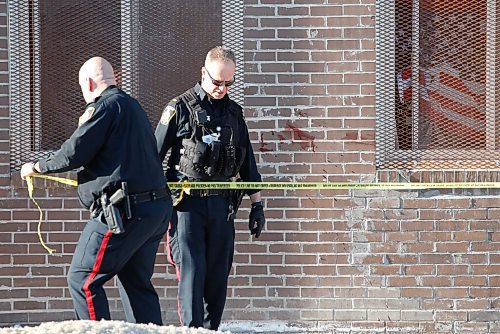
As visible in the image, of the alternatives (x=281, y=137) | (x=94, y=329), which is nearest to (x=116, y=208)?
(x=94, y=329)

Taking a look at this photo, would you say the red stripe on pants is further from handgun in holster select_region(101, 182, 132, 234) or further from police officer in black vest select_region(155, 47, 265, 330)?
police officer in black vest select_region(155, 47, 265, 330)

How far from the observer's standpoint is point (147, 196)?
5527 millimetres

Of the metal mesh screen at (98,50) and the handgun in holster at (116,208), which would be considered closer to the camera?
the handgun in holster at (116,208)

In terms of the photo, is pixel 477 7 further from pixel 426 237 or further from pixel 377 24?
pixel 426 237

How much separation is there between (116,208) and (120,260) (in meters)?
0.33

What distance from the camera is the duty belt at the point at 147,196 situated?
5.48m

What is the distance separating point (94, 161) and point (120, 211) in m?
0.35

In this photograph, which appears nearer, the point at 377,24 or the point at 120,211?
the point at 120,211

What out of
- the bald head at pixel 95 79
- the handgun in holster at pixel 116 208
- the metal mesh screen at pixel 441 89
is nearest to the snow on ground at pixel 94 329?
the handgun in holster at pixel 116 208

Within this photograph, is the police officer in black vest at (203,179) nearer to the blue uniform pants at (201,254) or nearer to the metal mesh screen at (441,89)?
the blue uniform pants at (201,254)

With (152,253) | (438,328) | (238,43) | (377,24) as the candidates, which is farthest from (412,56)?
(152,253)

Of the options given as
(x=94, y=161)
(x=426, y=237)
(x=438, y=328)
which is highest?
(x=94, y=161)

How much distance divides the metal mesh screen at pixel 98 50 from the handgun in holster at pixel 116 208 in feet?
6.73

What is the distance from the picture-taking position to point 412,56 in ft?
24.3
